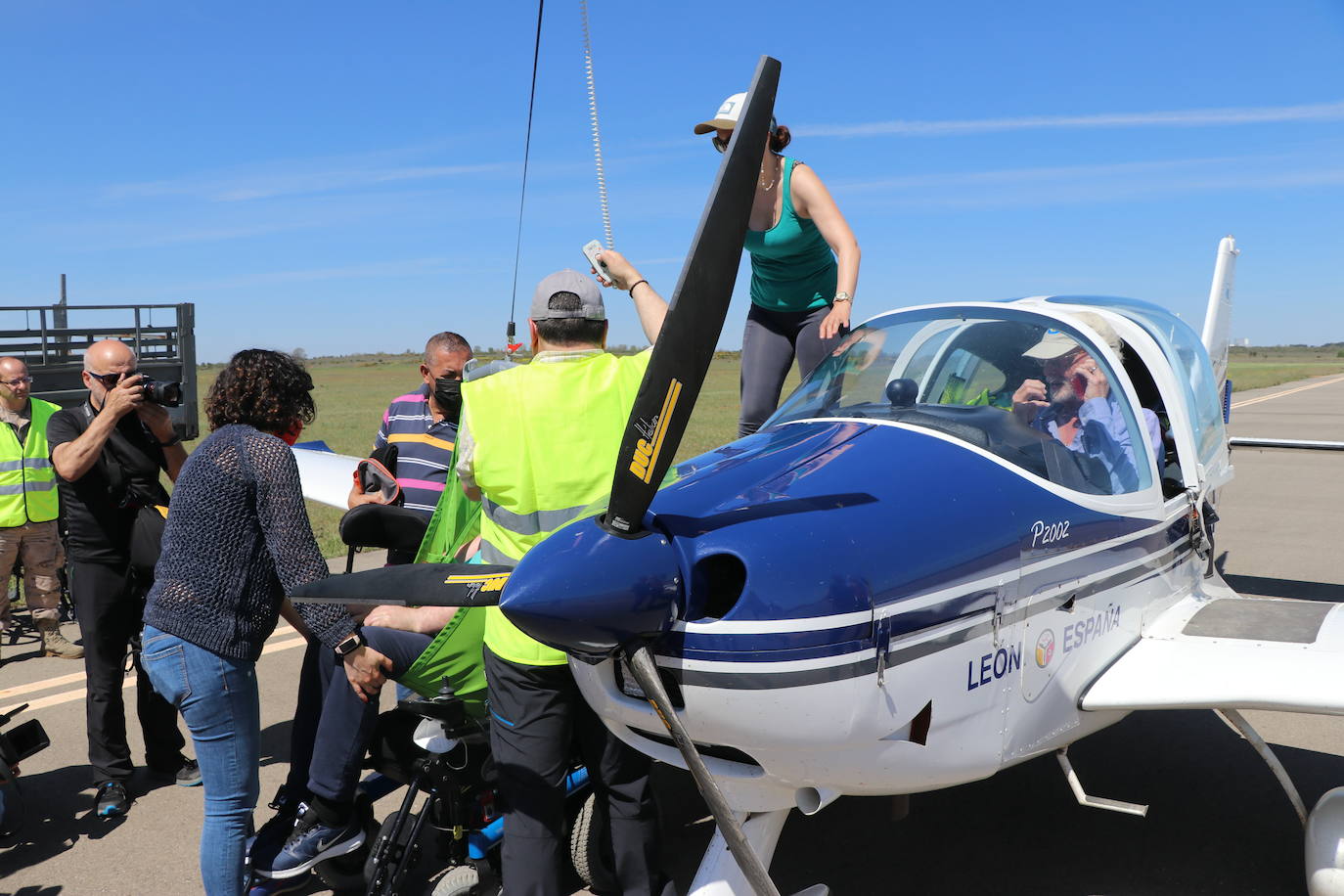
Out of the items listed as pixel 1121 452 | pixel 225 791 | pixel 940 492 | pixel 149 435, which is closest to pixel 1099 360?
pixel 1121 452

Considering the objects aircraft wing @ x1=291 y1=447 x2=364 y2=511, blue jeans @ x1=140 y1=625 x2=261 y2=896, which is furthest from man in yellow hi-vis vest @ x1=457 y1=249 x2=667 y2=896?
aircraft wing @ x1=291 y1=447 x2=364 y2=511

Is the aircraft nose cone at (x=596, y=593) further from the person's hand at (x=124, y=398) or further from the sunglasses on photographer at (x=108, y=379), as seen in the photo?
the sunglasses on photographer at (x=108, y=379)

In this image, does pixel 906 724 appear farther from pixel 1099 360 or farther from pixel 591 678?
pixel 1099 360

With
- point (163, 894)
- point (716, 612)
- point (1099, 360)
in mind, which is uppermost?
point (1099, 360)

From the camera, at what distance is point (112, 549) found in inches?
175

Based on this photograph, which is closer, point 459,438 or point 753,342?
point 459,438

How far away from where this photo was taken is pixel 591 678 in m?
2.52

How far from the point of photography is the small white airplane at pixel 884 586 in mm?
2232

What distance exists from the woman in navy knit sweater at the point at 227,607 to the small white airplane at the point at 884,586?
0.56 m

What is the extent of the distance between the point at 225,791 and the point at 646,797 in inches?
48.5

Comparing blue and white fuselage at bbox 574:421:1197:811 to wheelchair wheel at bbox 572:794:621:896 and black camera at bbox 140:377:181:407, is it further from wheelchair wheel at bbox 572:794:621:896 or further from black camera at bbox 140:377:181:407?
black camera at bbox 140:377:181:407

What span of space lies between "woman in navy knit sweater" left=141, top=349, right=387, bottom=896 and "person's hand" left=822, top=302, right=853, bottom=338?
198 cm

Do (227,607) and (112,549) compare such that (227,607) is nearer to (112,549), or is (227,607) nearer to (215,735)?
(215,735)

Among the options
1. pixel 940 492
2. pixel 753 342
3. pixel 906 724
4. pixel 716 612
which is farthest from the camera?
pixel 753 342
